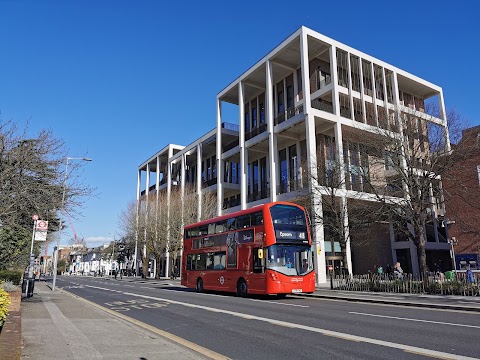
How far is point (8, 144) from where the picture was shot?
11.2 meters

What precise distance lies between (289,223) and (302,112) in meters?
17.3

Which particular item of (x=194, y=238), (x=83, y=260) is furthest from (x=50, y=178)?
(x=83, y=260)

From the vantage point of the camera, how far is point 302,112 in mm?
34062

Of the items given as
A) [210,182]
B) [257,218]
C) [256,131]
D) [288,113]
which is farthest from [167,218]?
[257,218]

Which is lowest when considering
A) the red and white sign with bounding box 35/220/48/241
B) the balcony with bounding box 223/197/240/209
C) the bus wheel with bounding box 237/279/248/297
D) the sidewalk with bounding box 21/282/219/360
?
the sidewalk with bounding box 21/282/219/360

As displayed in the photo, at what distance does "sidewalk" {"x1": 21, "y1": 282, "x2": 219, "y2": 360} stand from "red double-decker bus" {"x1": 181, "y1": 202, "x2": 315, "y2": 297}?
28.5 ft

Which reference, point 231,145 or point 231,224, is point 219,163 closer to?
point 231,145

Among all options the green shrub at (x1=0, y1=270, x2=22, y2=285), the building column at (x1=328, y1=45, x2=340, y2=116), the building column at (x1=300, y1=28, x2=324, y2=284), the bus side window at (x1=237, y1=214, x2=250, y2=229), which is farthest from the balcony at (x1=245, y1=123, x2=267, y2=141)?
the green shrub at (x1=0, y1=270, x2=22, y2=285)

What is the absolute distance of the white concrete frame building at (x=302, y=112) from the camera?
33281mm

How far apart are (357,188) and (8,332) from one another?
80.1 feet

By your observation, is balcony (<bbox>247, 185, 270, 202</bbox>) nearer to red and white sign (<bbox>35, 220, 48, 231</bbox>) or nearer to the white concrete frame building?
the white concrete frame building

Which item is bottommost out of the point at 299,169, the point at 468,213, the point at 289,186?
the point at 468,213

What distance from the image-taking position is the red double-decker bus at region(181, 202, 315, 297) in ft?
59.7

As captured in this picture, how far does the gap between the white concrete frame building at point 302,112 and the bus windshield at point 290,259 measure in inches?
333
